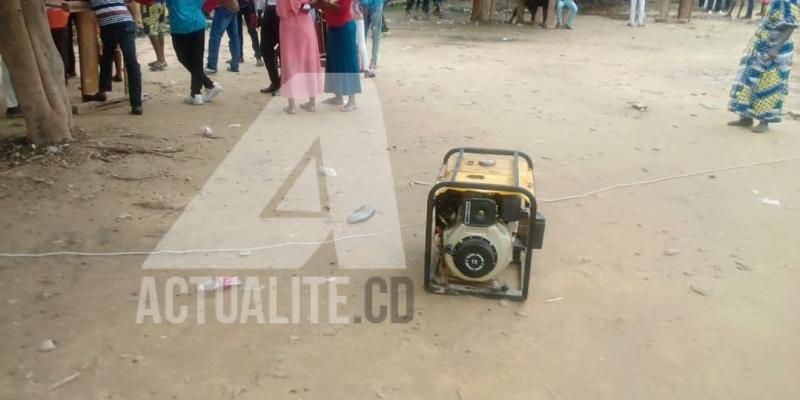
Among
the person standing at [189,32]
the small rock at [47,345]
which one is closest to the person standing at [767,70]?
the person standing at [189,32]

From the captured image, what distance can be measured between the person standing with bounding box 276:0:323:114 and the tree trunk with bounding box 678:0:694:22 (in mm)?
12023

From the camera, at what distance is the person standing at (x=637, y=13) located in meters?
14.3

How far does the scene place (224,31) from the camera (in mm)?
7836

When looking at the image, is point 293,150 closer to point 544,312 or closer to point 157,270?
point 157,270

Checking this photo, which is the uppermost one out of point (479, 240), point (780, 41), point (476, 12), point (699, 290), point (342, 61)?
point (780, 41)

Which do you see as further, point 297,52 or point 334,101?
point 334,101

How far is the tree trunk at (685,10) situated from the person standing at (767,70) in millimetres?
10061

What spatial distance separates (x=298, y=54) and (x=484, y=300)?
384cm

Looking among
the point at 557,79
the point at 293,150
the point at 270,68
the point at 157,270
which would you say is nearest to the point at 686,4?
the point at 557,79

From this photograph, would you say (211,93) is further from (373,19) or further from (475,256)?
(475,256)

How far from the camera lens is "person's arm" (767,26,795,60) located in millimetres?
5621

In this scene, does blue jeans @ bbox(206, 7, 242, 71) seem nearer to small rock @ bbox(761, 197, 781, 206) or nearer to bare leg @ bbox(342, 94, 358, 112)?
bare leg @ bbox(342, 94, 358, 112)

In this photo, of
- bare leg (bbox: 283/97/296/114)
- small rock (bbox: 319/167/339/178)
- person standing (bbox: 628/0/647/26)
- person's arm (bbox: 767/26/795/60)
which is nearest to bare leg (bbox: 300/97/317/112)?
bare leg (bbox: 283/97/296/114)

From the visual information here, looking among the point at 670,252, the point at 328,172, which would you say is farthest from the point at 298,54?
the point at 670,252
